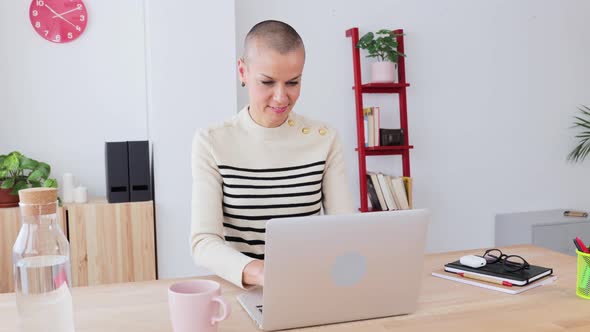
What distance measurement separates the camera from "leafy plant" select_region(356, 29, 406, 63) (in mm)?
3438

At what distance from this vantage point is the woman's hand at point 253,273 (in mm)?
1218

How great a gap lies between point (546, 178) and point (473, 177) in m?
0.67

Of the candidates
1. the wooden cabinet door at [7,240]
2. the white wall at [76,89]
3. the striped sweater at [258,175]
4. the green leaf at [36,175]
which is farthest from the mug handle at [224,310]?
the white wall at [76,89]

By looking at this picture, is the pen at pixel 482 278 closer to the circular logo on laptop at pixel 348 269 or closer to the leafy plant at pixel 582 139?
the circular logo on laptop at pixel 348 269

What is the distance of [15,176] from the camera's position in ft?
9.21

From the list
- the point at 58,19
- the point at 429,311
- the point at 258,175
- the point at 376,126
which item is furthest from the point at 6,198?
the point at 429,311

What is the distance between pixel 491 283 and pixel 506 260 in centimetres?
15

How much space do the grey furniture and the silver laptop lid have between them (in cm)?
293

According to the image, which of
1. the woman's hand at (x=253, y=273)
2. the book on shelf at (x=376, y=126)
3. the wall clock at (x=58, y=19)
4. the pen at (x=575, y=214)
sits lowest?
the pen at (x=575, y=214)

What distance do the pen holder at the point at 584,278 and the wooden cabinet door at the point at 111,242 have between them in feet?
7.42

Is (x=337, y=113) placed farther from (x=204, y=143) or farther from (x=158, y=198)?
(x=204, y=143)

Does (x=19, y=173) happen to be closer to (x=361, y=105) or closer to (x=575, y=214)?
(x=361, y=105)

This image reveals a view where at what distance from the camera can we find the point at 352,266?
1006 millimetres

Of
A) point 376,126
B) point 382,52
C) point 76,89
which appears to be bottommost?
point 376,126
